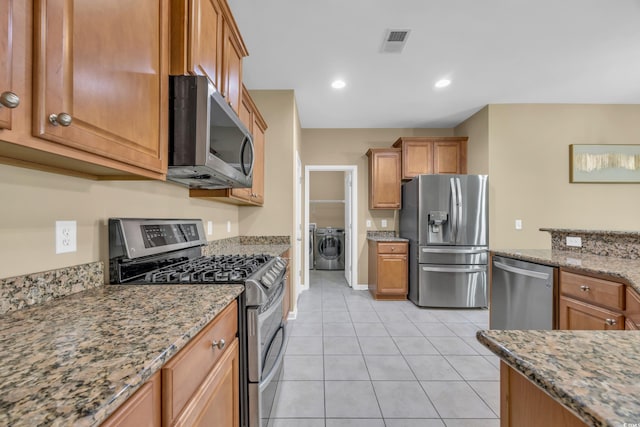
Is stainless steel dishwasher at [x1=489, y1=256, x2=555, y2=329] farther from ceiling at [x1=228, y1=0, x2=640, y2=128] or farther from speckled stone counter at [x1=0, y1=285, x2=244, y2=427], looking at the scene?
speckled stone counter at [x1=0, y1=285, x2=244, y2=427]

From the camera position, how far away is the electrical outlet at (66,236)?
97 cm

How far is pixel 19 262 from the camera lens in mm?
848

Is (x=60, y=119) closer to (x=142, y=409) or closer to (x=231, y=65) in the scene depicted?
(x=142, y=409)

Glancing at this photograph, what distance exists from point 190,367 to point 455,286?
342 cm

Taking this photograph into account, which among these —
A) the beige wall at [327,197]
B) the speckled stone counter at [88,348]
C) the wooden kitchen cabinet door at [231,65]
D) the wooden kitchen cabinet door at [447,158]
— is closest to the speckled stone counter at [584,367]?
the speckled stone counter at [88,348]

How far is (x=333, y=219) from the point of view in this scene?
6.30 m

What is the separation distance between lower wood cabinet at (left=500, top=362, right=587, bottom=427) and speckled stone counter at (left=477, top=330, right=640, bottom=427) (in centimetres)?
7

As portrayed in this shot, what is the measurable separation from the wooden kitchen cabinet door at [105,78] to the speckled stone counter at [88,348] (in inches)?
18.4

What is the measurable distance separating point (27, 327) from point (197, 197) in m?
1.34

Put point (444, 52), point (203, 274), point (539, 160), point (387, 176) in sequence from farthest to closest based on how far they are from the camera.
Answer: point (387, 176) < point (539, 160) < point (444, 52) < point (203, 274)

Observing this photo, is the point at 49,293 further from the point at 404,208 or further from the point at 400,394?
the point at 404,208

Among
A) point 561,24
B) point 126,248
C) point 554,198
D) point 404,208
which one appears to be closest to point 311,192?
point 404,208

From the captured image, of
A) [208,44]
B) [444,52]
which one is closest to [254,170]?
[208,44]

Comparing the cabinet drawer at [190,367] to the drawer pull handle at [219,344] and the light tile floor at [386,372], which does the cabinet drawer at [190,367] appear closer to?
the drawer pull handle at [219,344]
